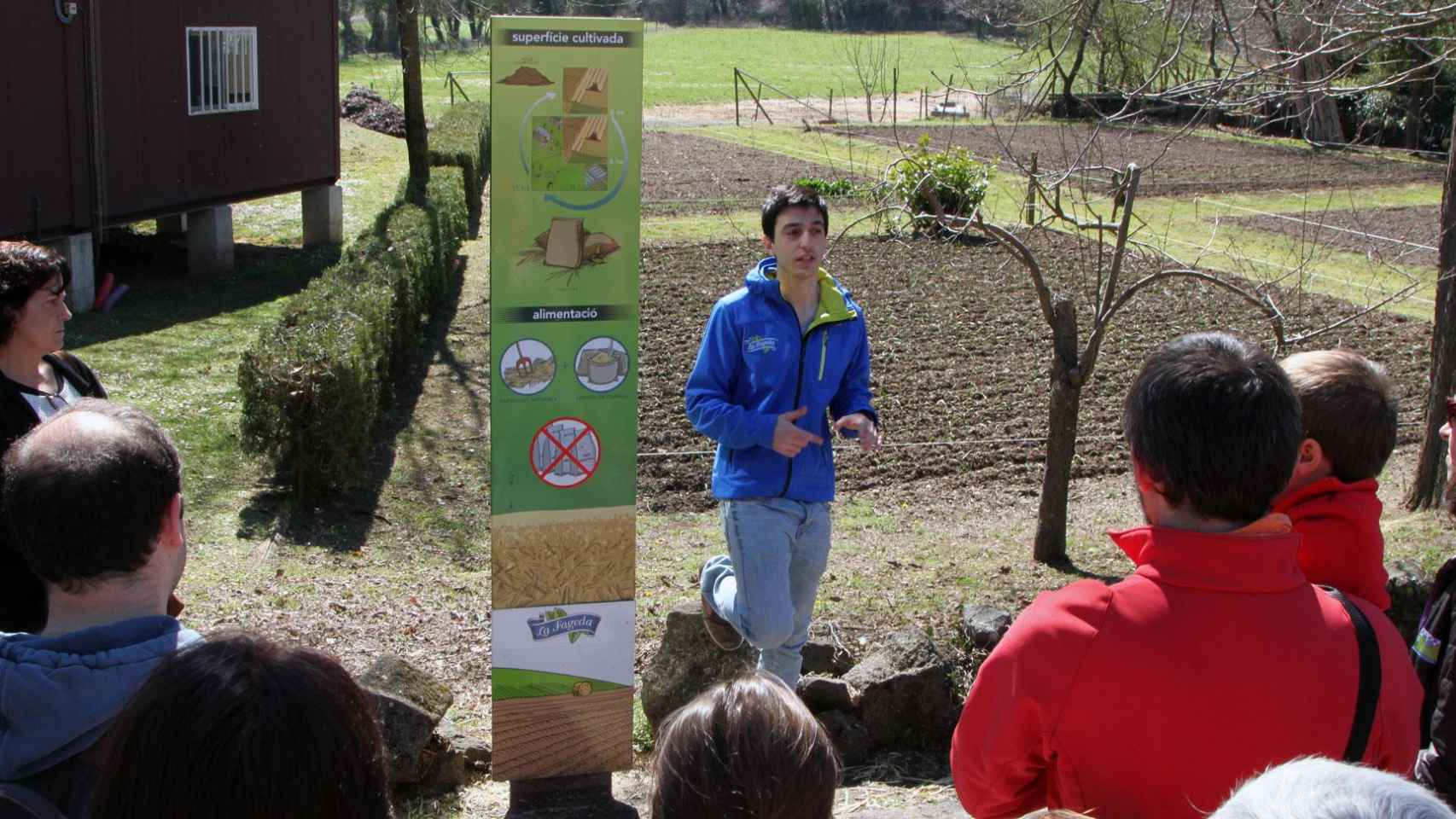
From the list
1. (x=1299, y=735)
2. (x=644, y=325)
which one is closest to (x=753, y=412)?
(x=1299, y=735)

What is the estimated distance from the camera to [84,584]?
7.04 ft

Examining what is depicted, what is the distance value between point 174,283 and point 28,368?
526 inches

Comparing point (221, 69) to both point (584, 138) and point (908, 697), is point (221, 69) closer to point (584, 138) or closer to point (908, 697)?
point (584, 138)

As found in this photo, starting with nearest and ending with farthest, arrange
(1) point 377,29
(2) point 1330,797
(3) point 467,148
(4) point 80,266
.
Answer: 1. (2) point 1330,797
2. (4) point 80,266
3. (3) point 467,148
4. (1) point 377,29

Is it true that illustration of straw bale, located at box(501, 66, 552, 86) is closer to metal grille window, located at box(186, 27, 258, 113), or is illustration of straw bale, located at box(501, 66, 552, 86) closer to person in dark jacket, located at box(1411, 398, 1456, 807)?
person in dark jacket, located at box(1411, 398, 1456, 807)

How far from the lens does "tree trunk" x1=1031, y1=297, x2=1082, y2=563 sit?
752 cm

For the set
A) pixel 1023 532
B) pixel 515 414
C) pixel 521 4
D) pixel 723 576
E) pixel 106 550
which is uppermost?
pixel 521 4

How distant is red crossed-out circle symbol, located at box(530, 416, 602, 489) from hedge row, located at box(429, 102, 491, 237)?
14.8 metres

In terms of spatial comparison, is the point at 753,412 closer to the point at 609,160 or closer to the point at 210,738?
the point at 609,160

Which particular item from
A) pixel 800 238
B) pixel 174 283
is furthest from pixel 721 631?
pixel 174 283

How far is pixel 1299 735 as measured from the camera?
6.78 ft

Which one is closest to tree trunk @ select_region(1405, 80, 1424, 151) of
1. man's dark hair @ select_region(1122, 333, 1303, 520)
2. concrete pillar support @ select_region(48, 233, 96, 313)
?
concrete pillar support @ select_region(48, 233, 96, 313)

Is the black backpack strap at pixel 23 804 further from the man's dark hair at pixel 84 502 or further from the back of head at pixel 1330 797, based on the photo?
the back of head at pixel 1330 797

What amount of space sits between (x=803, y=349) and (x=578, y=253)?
2.54 ft
